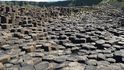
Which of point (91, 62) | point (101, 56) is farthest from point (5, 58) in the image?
point (101, 56)

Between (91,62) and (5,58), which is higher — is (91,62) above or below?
below

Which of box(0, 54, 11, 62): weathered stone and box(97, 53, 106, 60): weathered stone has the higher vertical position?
box(0, 54, 11, 62): weathered stone

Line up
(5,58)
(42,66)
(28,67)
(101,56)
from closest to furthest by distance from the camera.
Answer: (28,67)
(42,66)
(5,58)
(101,56)

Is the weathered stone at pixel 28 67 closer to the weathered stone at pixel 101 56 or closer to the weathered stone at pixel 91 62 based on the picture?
the weathered stone at pixel 91 62

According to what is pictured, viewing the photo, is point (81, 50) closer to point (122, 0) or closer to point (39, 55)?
point (39, 55)

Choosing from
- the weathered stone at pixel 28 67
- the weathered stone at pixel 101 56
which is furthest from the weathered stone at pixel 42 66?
the weathered stone at pixel 101 56

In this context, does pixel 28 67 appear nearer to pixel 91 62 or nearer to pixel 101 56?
pixel 91 62

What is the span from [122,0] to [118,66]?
140 feet

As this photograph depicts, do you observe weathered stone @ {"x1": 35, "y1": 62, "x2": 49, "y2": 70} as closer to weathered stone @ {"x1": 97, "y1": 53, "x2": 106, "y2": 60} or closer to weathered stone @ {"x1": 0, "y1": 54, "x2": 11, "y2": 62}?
weathered stone @ {"x1": 0, "y1": 54, "x2": 11, "y2": 62}

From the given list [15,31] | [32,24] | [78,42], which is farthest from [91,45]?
[32,24]

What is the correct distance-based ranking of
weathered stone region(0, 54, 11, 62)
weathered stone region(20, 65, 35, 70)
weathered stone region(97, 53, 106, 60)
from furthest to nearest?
weathered stone region(97, 53, 106, 60), weathered stone region(0, 54, 11, 62), weathered stone region(20, 65, 35, 70)

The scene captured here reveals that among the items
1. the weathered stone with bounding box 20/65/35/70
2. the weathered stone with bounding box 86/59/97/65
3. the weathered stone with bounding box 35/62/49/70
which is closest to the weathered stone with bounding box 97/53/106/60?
the weathered stone with bounding box 86/59/97/65

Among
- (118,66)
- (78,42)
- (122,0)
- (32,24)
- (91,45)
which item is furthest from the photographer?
(122,0)

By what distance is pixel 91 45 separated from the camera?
786cm
